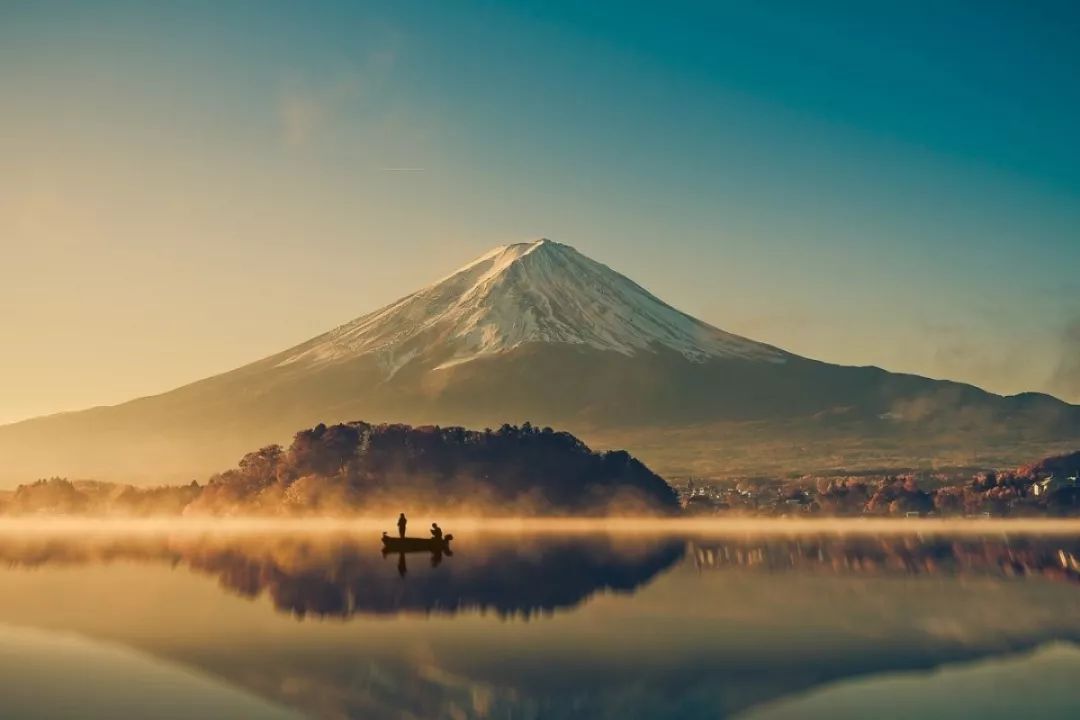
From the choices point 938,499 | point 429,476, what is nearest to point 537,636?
point 429,476

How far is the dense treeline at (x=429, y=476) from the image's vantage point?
339 feet

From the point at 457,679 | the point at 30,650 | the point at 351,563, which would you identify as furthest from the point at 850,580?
the point at 30,650

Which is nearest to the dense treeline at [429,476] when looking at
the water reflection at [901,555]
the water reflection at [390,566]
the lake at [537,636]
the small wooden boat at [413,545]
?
the water reflection at [390,566]

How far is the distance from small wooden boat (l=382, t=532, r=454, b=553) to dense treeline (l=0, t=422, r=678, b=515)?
1681 inches

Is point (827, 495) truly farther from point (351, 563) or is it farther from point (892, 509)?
point (351, 563)

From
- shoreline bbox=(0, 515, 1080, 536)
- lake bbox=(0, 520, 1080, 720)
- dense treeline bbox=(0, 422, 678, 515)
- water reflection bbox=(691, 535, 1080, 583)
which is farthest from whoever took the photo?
dense treeline bbox=(0, 422, 678, 515)

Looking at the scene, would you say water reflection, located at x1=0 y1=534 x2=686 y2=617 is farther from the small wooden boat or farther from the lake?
the small wooden boat

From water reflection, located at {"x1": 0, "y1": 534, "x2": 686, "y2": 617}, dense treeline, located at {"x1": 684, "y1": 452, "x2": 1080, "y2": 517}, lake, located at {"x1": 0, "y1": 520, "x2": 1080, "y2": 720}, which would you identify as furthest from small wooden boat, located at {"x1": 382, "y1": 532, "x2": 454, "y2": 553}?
dense treeline, located at {"x1": 684, "y1": 452, "x2": 1080, "y2": 517}

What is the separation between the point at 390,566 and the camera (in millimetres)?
52125

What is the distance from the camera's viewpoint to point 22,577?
149 feet

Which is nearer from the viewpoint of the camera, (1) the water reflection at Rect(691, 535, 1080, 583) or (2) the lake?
(2) the lake

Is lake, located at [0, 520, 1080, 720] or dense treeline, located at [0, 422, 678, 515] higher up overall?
dense treeline, located at [0, 422, 678, 515]

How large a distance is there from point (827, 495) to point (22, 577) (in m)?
100

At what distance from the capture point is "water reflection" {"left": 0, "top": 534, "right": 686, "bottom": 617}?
37.4 meters
